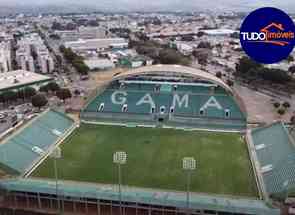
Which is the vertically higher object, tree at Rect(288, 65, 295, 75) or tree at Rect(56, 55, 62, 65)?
tree at Rect(288, 65, 295, 75)

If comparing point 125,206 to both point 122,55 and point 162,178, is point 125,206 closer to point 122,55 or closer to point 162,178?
point 162,178

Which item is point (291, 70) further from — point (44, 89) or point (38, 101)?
point (38, 101)

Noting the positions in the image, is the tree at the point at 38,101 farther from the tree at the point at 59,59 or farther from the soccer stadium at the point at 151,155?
the tree at the point at 59,59

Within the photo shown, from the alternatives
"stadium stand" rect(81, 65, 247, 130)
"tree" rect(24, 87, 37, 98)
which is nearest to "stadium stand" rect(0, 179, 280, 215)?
"stadium stand" rect(81, 65, 247, 130)

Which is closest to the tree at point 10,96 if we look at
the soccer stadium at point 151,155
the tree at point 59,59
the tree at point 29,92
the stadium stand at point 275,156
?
the tree at point 29,92

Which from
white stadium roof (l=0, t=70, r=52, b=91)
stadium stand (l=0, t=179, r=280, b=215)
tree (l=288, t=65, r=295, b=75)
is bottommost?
stadium stand (l=0, t=179, r=280, b=215)

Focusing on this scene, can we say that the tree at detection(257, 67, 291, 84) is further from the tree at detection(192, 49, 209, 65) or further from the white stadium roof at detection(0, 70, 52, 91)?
the white stadium roof at detection(0, 70, 52, 91)

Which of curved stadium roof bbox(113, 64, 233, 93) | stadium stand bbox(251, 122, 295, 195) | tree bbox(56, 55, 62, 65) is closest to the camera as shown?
stadium stand bbox(251, 122, 295, 195)
